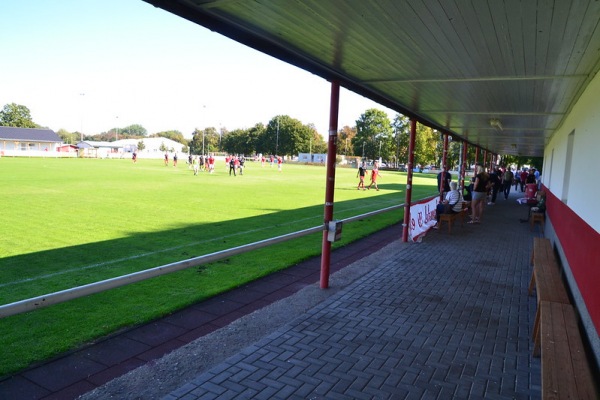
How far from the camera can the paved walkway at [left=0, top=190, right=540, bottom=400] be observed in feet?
11.4

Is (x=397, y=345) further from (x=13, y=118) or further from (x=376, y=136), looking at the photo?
(x=13, y=118)

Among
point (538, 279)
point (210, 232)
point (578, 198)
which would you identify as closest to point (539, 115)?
point (578, 198)

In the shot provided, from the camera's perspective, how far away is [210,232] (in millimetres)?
10125

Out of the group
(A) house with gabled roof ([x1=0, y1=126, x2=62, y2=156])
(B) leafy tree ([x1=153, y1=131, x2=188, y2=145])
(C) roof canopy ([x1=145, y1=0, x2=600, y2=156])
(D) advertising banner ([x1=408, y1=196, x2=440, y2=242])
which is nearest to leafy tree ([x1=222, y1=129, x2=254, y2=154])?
(A) house with gabled roof ([x1=0, y1=126, x2=62, y2=156])

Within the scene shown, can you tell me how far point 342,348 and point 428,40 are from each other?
3199mm

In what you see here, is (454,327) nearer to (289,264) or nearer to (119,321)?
(289,264)

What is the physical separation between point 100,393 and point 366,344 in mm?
2522

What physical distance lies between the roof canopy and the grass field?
336cm

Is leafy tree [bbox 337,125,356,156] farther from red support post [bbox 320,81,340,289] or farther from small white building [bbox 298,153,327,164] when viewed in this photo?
red support post [bbox 320,81,340,289]

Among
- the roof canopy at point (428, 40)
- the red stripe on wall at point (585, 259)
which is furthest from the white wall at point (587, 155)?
the roof canopy at point (428, 40)

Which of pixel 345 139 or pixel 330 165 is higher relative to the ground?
pixel 345 139

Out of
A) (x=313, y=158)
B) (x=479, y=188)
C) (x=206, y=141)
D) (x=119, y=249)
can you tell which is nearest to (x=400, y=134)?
(x=313, y=158)

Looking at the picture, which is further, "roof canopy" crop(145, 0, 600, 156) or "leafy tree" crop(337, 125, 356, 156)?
"leafy tree" crop(337, 125, 356, 156)

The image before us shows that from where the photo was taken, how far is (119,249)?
8086 mm
